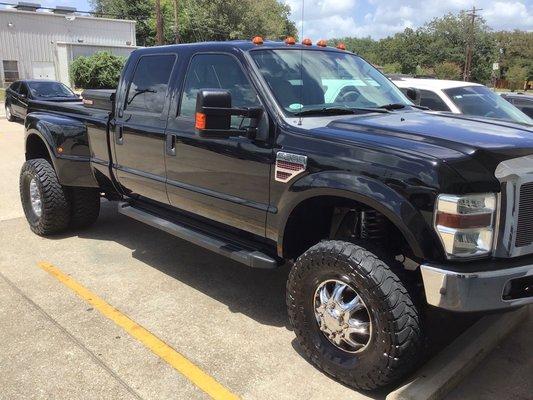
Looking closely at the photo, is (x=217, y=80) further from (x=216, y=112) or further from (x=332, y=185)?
(x=332, y=185)

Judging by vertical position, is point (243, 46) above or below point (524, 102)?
above

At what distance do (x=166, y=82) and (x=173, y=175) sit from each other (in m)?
0.81

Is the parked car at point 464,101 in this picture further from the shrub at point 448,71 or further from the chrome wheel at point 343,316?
the shrub at point 448,71

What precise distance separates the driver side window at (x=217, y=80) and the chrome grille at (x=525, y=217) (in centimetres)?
177

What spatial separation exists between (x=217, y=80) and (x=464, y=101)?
14.3ft

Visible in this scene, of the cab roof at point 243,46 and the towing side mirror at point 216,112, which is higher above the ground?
→ the cab roof at point 243,46

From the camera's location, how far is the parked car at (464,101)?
23.2 ft

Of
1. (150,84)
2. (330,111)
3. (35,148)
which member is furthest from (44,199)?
(330,111)

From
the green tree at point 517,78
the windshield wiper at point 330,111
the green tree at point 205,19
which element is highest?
the green tree at point 205,19

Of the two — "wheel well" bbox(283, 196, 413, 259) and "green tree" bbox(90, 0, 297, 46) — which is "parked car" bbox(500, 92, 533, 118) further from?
"green tree" bbox(90, 0, 297, 46)

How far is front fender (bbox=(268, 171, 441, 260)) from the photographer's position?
2.71m

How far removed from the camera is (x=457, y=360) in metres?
3.20

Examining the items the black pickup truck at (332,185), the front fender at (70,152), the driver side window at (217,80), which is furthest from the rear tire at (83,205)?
the driver side window at (217,80)

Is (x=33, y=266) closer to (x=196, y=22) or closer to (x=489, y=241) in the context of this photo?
(x=489, y=241)
